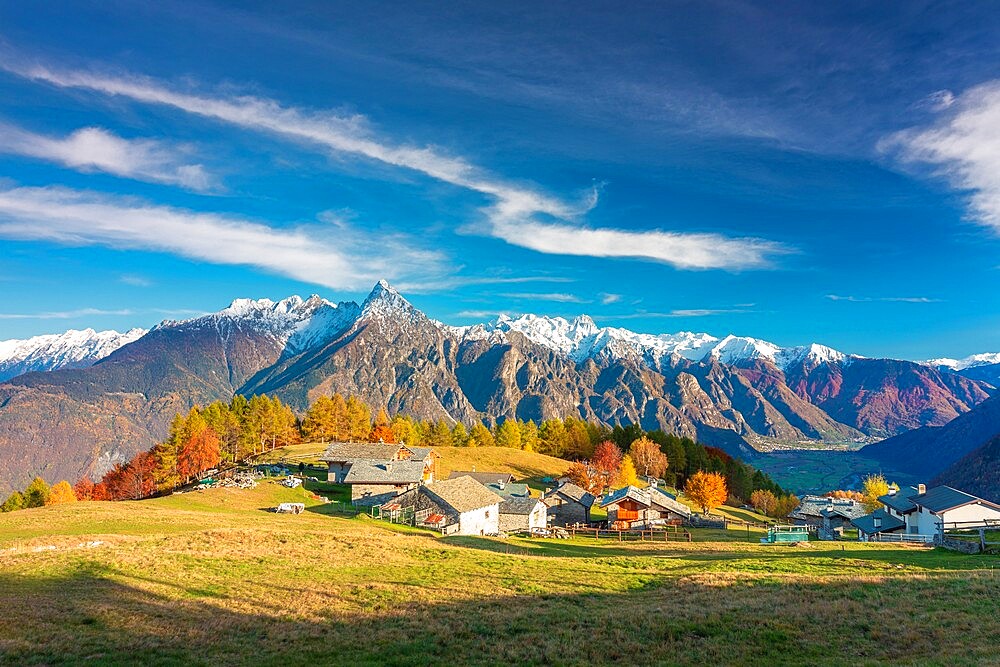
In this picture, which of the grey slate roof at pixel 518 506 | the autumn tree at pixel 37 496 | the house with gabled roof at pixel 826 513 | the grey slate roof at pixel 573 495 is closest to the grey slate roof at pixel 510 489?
the grey slate roof at pixel 573 495

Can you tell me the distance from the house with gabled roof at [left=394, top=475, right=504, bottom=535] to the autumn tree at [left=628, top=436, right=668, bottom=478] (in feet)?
236

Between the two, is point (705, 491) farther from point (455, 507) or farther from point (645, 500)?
point (455, 507)

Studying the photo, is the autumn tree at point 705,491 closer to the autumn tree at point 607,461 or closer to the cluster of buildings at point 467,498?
the cluster of buildings at point 467,498

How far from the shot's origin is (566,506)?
9469cm

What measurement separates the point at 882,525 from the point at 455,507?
68621 millimetres

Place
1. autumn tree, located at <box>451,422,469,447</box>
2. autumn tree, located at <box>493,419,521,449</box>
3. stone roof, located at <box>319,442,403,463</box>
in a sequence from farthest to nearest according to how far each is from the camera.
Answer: autumn tree, located at <box>451,422,469,447</box>
autumn tree, located at <box>493,419,521,449</box>
stone roof, located at <box>319,442,403,463</box>

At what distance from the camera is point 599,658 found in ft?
66.3

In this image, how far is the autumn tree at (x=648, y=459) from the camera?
143375 millimetres

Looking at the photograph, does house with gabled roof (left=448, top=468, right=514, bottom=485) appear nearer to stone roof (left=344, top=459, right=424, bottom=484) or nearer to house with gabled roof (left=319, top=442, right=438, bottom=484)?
house with gabled roof (left=319, top=442, right=438, bottom=484)

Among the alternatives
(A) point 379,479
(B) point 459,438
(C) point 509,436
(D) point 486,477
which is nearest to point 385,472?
(A) point 379,479

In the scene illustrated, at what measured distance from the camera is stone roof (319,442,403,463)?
105875mm

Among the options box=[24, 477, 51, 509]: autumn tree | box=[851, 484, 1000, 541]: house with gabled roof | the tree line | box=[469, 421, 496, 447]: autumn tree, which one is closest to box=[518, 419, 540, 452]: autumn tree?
the tree line

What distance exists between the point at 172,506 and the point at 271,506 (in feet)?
39.8

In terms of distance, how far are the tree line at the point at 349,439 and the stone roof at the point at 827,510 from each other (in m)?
25.6
